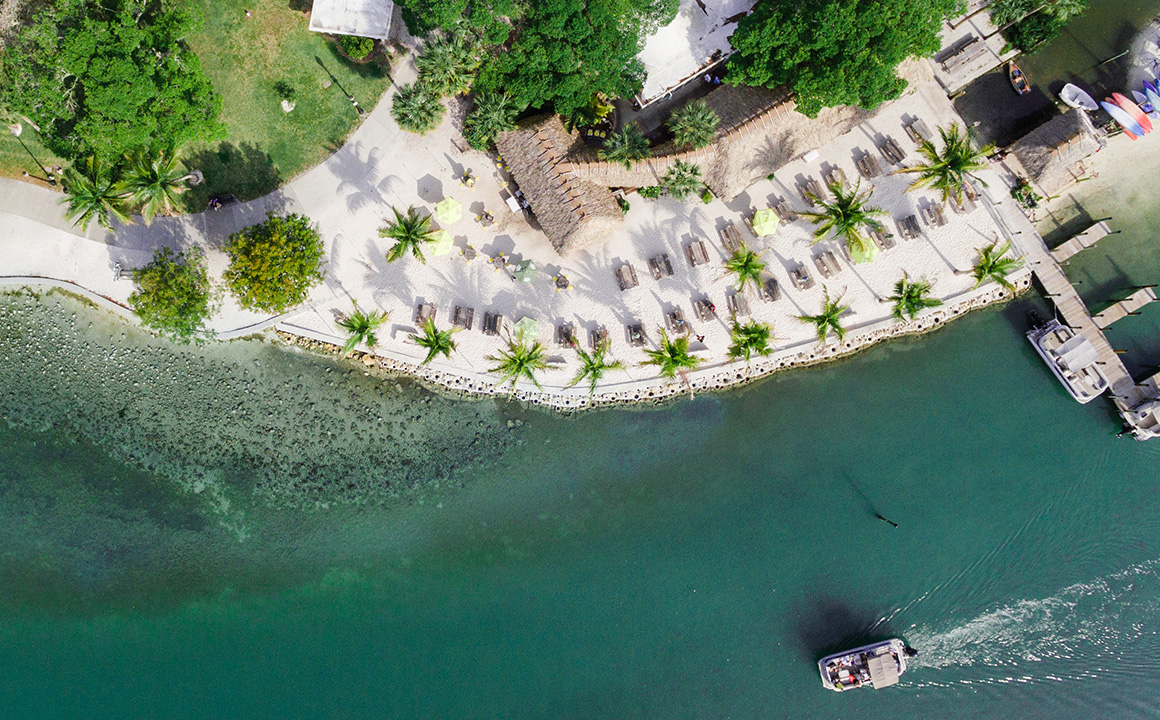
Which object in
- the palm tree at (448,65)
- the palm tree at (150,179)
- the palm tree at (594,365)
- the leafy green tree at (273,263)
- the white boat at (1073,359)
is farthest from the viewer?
the white boat at (1073,359)

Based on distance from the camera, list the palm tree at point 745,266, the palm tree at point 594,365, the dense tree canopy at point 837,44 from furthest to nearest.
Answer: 1. the palm tree at point 594,365
2. the palm tree at point 745,266
3. the dense tree canopy at point 837,44

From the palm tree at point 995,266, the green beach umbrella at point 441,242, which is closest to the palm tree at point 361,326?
the green beach umbrella at point 441,242

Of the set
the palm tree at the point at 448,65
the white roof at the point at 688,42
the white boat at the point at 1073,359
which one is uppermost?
the palm tree at the point at 448,65

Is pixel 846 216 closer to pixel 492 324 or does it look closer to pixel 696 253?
pixel 696 253

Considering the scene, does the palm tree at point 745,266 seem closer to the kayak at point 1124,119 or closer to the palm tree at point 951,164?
the palm tree at point 951,164

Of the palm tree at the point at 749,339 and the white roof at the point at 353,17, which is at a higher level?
the white roof at the point at 353,17

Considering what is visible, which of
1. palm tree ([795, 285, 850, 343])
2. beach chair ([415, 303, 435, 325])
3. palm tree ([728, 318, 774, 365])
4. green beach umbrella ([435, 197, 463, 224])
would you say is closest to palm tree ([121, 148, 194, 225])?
green beach umbrella ([435, 197, 463, 224])

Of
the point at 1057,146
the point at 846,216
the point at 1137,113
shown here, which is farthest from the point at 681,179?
the point at 1137,113
